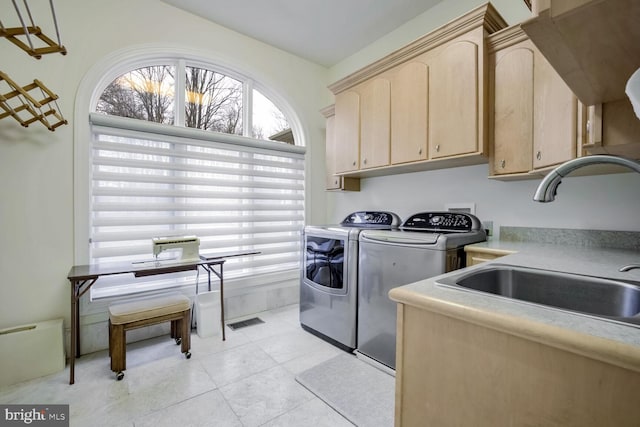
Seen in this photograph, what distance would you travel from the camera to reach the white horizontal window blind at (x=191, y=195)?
2.42 meters

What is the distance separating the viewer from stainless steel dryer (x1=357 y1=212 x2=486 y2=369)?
1846 millimetres

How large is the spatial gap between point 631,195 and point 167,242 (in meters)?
3.24

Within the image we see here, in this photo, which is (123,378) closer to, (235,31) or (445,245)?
(445,245)

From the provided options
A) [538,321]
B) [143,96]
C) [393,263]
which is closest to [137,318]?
[393,263]

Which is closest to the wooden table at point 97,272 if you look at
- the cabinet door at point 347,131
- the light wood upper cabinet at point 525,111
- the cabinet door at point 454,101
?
the cabinet door at point 347,131

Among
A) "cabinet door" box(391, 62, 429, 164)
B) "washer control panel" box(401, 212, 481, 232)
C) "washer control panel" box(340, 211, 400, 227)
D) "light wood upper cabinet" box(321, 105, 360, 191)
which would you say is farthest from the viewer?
"light wood upper cabinet" box(321, 105, 360, 191)

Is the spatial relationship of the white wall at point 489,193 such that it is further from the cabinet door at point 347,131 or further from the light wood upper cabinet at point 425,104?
Result: the cabinet door at point 347,131

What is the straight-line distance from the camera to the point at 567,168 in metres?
0.87

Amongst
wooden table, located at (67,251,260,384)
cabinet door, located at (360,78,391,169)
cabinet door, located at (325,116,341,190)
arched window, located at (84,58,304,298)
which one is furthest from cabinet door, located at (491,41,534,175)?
wooden table, located at (67,251,260,384)

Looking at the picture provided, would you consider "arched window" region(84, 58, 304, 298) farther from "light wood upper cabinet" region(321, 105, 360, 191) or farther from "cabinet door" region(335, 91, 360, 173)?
"cabinet door" region(335, 91, 360, 173)

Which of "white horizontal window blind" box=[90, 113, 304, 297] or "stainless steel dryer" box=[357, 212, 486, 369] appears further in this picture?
"white horizontal window blind" box=[90, 113, 304, 297]

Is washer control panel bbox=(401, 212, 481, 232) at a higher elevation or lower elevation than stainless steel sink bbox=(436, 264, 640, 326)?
higher

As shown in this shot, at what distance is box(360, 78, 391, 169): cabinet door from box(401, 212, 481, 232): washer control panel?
594 millimetres

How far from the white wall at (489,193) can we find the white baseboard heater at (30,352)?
2915mm
